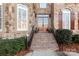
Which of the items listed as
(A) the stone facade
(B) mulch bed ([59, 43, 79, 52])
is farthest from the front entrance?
(B) mulch bed ([59, 43, 79, 52])

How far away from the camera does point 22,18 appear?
28.3 feet

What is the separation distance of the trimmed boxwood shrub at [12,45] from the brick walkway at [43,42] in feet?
0.72

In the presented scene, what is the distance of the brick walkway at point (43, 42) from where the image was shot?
27.8 feet

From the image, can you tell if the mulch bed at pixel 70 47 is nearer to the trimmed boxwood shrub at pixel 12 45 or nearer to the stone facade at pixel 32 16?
the stone facade at pixel 32 16

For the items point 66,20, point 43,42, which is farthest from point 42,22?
point 66,20

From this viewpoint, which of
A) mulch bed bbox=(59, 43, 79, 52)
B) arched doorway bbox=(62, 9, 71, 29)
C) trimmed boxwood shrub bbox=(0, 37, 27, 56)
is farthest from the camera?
arched doorway bbox=(62, 9, 71, 29)

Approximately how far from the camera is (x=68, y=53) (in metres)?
8.35

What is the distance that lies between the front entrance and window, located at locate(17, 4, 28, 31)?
30cm

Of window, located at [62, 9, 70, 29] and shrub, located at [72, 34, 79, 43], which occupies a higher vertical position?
window, located at [62, 9, 70, 29]

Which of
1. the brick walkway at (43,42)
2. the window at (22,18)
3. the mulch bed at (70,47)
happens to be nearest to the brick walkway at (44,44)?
the brick walkway at (43,42)

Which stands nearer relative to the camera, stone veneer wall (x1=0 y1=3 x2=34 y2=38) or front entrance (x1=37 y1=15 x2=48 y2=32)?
front entrance (x1=37 y1=15 x2=48 y2=32)

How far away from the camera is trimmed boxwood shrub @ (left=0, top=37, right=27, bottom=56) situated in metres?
8.18

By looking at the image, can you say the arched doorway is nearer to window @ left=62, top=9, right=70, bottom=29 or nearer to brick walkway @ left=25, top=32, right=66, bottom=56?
window @ left=62, top=9, right=70, bottom=29

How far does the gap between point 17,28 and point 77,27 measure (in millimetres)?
1291
